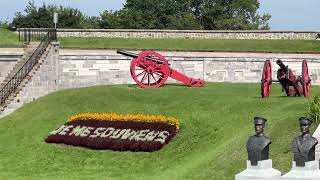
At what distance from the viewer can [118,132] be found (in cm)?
2745

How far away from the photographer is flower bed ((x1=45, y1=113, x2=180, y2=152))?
25969mm

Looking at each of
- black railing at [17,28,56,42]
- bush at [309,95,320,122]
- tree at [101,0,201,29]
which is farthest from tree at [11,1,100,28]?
bush at [309,95,320,122]

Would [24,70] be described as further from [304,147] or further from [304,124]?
[304,147]

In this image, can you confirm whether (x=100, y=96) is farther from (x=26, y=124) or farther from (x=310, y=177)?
(x=310, y=177)

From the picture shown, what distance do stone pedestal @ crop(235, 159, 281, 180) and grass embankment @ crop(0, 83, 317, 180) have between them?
426cm

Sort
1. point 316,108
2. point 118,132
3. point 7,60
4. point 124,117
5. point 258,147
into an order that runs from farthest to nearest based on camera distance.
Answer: point 7,60, point 124,117, point 118,132, point 316,108, point 258,147

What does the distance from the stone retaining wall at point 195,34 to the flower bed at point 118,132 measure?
70.1 ft

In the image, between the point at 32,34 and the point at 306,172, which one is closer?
the point at 306,172

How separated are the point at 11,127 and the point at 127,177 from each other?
10.4 meters

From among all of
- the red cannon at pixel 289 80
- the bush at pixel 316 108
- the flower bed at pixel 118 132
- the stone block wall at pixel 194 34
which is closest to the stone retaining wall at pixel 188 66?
the stone block wall at pixel 194 34

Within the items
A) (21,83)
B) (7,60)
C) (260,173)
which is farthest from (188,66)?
(260,173)

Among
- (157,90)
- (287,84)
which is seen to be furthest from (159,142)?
(157,90)

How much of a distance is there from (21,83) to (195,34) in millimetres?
18211

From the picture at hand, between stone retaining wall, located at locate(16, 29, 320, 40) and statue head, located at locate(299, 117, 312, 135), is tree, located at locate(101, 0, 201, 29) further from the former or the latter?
statue head, located at locate(299, 117, 312, 135)
